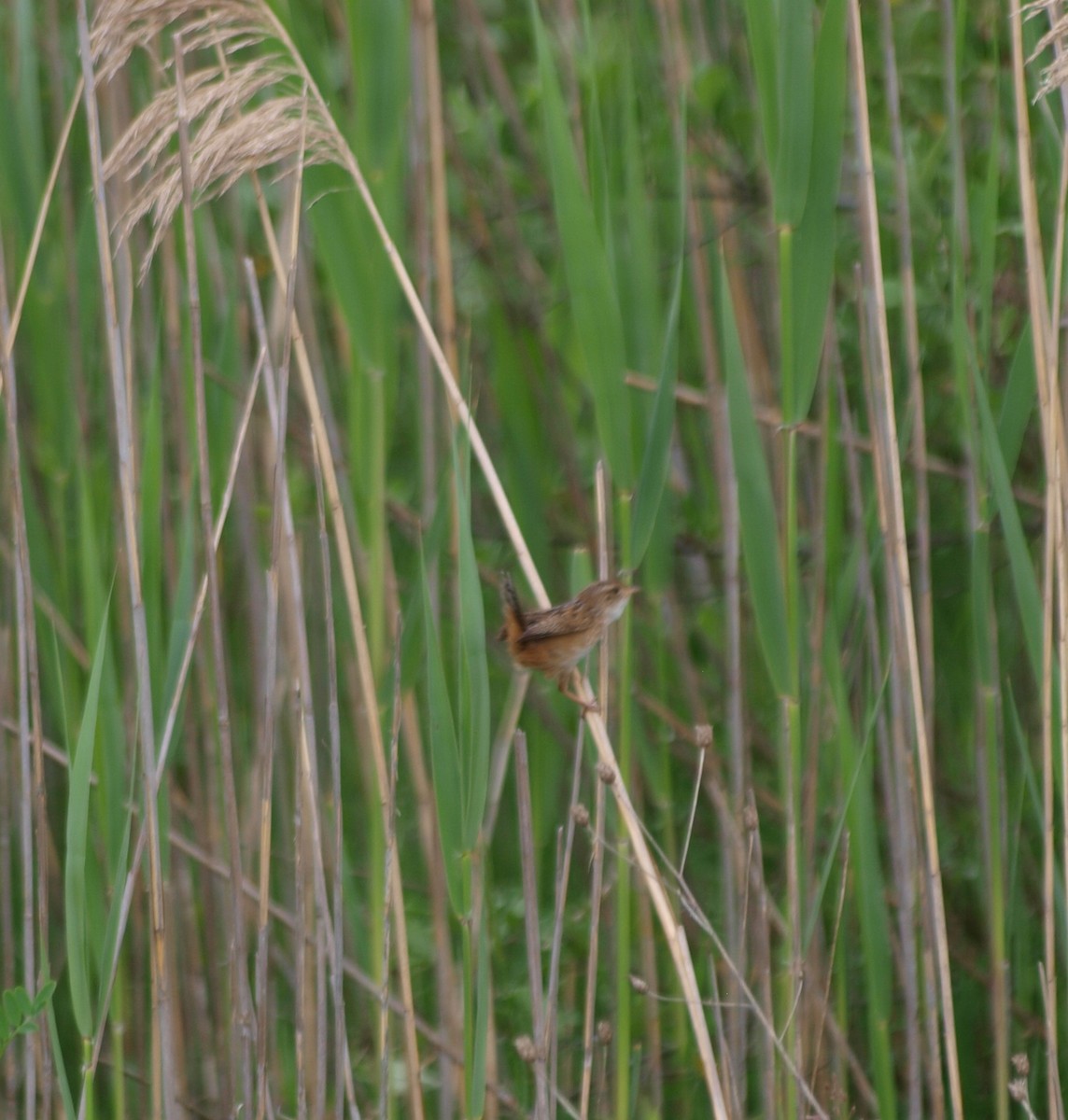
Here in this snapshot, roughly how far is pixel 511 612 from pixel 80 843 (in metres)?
0.66

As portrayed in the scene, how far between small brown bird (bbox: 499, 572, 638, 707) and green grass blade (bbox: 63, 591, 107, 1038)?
1.88 feet

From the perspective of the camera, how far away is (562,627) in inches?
75.0

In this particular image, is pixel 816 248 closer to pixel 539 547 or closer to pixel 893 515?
pixel 893 515

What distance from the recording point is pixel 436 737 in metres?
1.66

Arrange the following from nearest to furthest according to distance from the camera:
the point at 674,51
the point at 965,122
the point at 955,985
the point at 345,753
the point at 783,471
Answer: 1. the point at 783,471
2. the point at 674,51
3. the point at 955,985
4. the point at 965,122
5. the point at 345,753

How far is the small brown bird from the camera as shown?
1887mm

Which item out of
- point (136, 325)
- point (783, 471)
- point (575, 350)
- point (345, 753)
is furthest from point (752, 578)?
point (136, 325)

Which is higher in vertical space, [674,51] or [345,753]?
[674,51]

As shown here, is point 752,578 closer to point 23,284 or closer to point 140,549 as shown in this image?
point 140,549

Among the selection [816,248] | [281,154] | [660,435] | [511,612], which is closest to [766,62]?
[816,248]

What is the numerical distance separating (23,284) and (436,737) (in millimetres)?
893

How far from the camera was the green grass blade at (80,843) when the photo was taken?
169 centimetres

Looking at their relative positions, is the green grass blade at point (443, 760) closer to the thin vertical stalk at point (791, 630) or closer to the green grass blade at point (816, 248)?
the thin vertical stalk at point (791, 630)

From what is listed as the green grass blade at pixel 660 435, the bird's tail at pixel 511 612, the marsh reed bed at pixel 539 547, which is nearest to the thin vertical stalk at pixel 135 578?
the marsh reed bed at pixel 539 547
